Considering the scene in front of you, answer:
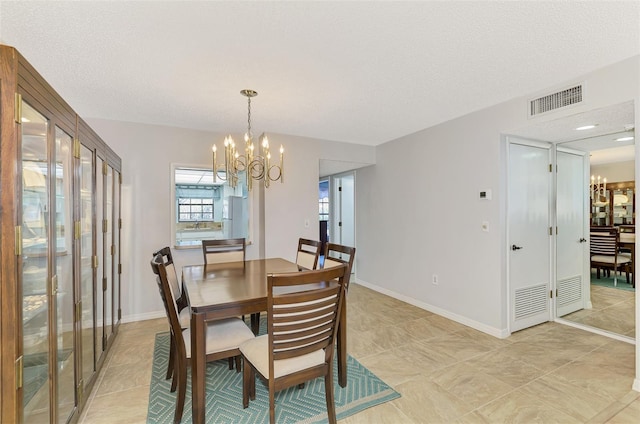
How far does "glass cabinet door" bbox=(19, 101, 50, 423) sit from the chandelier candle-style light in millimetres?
9001

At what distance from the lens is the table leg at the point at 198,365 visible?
1.69 m

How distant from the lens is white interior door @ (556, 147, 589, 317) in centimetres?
363

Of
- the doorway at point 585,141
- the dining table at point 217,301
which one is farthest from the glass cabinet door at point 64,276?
the doorway at point 585,141

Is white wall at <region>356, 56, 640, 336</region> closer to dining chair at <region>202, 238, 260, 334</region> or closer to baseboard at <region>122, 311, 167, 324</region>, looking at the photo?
dining chair at <region>202, 238, 260, 334</region>

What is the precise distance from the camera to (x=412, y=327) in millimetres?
3377

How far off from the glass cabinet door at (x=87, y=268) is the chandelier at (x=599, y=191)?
8918mm

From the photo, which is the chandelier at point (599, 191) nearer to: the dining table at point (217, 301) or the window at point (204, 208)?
the dining table at point (217, 301)

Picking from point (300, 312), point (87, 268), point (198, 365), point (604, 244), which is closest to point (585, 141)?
point (604, 244)

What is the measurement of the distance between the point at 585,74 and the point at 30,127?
3.74 m

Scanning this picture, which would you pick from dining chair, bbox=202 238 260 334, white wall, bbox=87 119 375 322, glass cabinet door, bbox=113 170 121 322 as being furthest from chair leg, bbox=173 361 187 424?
white wall, bbox=87 119 375 322

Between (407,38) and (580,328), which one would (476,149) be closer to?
(407,38)

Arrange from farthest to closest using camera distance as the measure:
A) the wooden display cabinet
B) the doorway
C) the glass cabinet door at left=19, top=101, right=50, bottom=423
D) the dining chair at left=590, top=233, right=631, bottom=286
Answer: the dining chair at left=590, top=233, right=631, bottom=286 < the doorway < the glass cabinet door at left=19, top=101, right=50, bottom=423 < the wooden display cabinet

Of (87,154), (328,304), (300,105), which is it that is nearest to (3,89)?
(87,154)

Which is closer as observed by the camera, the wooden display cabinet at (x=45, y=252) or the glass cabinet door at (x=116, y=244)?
the wooden display cabinet at (x=45, y=252)
